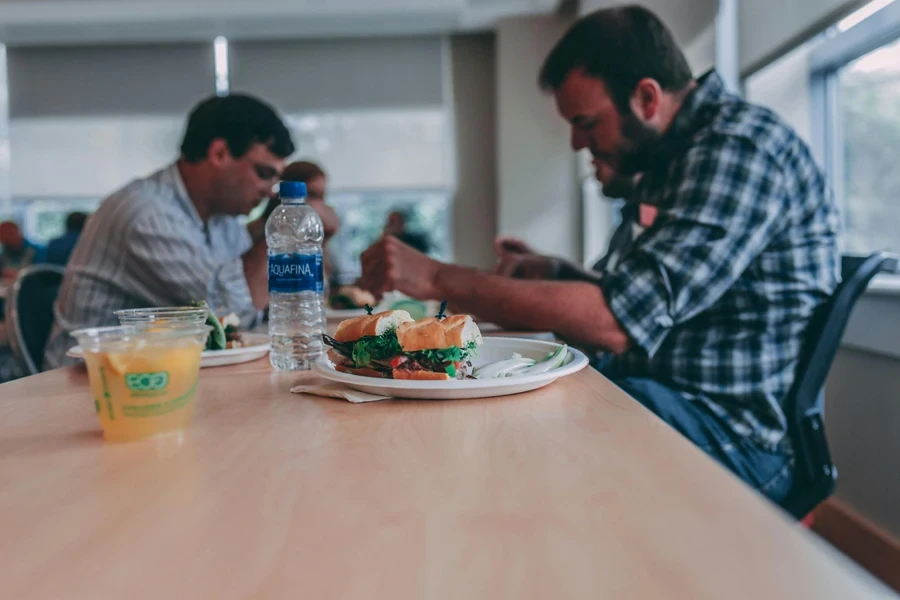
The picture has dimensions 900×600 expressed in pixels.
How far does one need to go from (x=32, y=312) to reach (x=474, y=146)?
171 inches

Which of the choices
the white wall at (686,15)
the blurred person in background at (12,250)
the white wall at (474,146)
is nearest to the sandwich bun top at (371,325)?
the white wall at (686,15)

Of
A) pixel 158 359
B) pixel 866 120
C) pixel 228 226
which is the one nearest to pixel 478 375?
pixel 158 359

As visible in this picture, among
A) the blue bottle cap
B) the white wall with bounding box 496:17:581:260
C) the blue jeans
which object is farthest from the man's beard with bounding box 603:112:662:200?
the white wall with bounding box 496:17:581:260

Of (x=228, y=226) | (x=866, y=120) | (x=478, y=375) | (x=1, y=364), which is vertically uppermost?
(x=866, y=120)

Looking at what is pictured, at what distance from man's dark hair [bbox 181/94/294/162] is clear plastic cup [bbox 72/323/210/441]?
59.4 inches

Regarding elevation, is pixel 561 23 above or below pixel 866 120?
above

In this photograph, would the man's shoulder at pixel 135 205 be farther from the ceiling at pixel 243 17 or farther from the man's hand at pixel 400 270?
the ceiling at pixel 243 17

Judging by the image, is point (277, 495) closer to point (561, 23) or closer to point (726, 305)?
point (726, 305)

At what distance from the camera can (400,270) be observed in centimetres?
129

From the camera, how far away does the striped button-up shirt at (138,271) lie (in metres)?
1.69

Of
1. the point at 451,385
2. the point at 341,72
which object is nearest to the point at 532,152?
the point at 341,72

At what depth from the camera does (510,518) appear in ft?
1.35

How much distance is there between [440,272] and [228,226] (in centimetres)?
120

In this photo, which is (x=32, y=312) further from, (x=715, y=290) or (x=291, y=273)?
(x=715, y=290)
